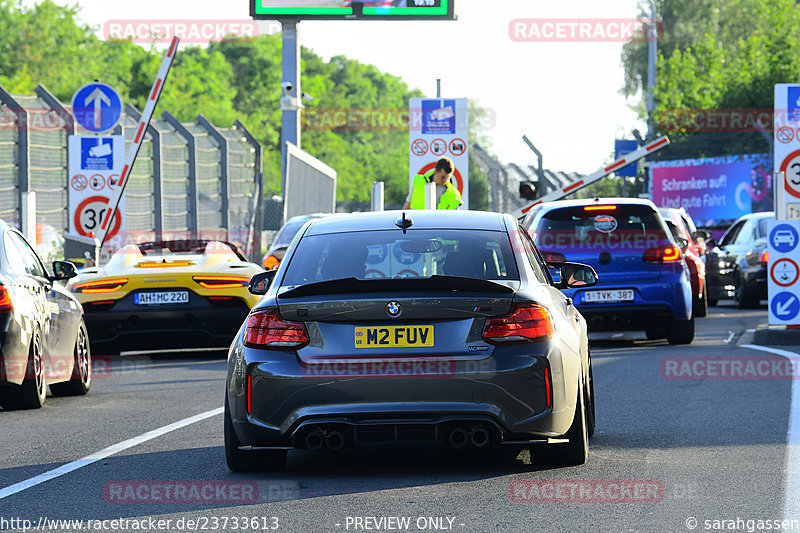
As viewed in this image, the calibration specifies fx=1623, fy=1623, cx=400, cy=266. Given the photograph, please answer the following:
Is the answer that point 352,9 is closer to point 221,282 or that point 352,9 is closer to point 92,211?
point 92,211

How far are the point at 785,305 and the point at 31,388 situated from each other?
A: 8.73m

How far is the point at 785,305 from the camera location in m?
17.2

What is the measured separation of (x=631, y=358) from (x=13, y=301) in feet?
21.8

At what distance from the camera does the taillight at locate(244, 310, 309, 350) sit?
764cm

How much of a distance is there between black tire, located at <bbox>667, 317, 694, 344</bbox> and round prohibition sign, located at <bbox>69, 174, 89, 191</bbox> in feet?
26.7

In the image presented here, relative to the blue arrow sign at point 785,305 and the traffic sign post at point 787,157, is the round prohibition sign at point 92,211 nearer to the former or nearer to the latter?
the blue arrow sign at point 785,305

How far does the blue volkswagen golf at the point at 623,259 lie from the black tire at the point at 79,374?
5.74 m

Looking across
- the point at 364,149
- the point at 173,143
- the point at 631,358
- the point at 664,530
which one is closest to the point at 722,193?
the point at 173,143

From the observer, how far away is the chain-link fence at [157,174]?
24094mm

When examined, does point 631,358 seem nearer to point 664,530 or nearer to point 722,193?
point 664,530

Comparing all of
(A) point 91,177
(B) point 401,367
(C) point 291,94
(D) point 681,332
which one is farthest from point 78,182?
(B) point 401,367

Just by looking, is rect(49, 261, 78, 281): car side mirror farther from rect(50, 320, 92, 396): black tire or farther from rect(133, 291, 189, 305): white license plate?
rect(133, 291, 189, 305): white license plate

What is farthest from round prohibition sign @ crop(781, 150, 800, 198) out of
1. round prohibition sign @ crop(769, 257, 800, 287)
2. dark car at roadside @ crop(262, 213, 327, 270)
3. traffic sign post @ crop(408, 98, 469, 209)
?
traffic sign post @ crop(408, 98, 469, 209)

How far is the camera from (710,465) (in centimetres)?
809
